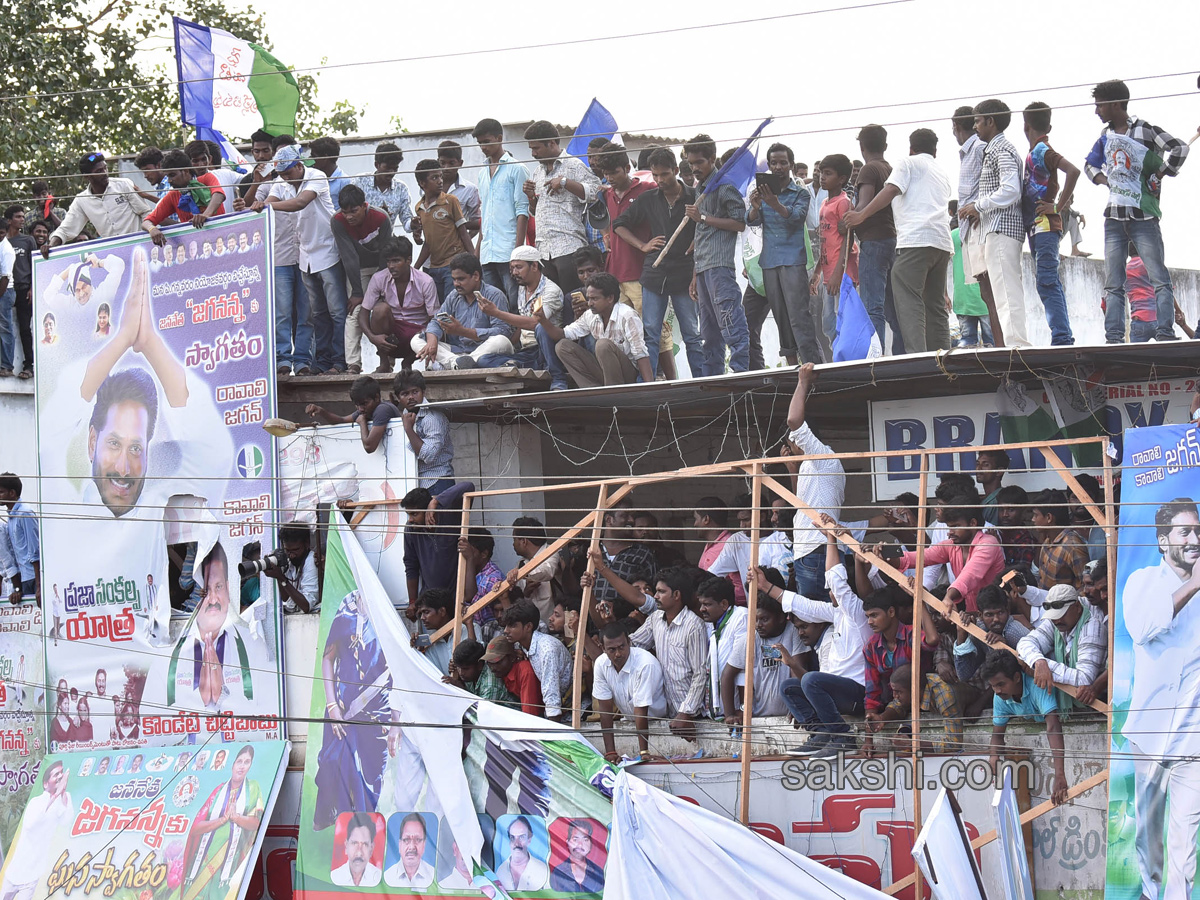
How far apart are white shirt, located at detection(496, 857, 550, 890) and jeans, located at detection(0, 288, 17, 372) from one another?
875cm

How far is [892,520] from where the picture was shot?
11.2 m

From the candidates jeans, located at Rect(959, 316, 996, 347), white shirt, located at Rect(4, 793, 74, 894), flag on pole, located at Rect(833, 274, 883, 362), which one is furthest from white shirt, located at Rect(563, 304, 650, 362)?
white shirt, located at Rect(4, 793, 74, 894)

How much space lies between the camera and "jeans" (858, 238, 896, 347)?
11.2 m

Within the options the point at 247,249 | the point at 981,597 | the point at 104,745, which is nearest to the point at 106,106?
the point at 247,249

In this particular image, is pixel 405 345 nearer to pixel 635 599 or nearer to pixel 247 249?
pixel 247 249

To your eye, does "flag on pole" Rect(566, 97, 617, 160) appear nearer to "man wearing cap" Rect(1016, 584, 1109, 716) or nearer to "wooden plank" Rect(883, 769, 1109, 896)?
"man wearing cap" Rect(1016, 584, 1109, 716)

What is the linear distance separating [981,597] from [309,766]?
19.5 feet

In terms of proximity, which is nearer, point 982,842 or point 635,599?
point 982,842

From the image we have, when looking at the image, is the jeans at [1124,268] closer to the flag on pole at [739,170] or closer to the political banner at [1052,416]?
the political banner at [1052,416]

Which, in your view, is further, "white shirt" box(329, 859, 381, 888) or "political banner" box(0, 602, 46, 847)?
"political banner" box(0, 602, 46, 847)

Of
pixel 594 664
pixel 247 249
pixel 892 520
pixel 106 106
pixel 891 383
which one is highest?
pixel 106 106

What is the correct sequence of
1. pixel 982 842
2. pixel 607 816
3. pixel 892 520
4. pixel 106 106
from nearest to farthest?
pixel 982 842 → pixel 607 816 → pixel 892 520 → pixel 106 106

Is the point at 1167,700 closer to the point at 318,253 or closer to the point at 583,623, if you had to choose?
the point at 583,623
